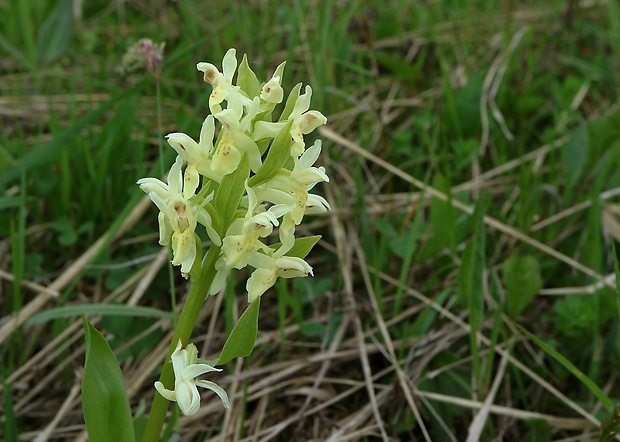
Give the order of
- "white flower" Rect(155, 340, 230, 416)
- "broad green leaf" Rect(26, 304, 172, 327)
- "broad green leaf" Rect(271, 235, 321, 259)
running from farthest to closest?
1. "broad green leaf" Rect(26, 304, 172, 327)
2. "broad green leaf" Rect(271, 235, 321, 259)
3. "white flower" Rect(155, 340, 230, 416)

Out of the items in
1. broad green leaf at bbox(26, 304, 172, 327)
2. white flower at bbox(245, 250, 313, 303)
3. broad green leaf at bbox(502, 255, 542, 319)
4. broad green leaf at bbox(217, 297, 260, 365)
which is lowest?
broad green leaf at bbox(502, 255, 542, 319)

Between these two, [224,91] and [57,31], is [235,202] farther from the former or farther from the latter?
[57,31]

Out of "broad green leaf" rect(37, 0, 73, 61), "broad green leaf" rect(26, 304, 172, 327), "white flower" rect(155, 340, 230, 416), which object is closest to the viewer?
"white flower" rect(155, 340, 230, 416)

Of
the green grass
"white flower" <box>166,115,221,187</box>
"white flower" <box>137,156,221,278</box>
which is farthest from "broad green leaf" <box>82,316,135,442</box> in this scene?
the green grass

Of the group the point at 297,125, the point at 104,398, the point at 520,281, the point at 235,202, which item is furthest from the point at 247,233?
the point at 520,281

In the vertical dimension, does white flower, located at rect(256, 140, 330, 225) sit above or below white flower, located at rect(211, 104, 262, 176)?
below

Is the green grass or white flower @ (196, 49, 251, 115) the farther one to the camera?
the green grass

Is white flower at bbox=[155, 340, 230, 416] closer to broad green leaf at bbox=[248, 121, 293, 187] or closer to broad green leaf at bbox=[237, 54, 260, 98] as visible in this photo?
broad green leaf at bbox=[248, 121, 293, 187]
